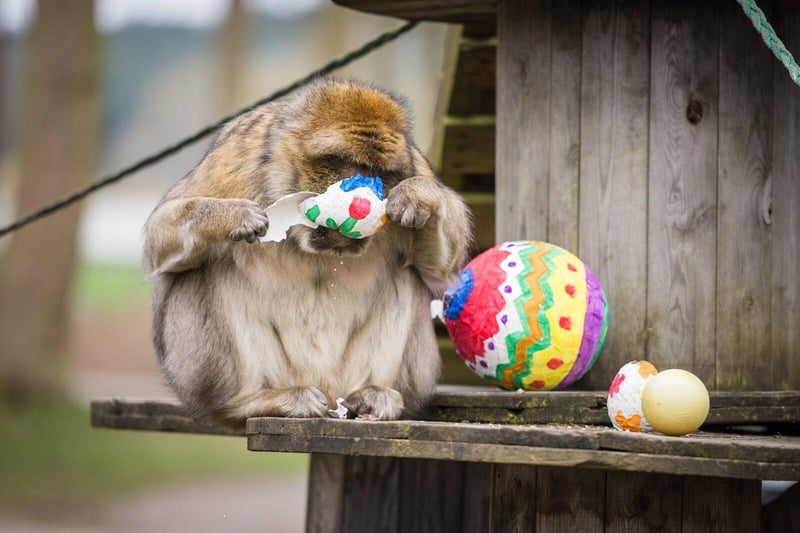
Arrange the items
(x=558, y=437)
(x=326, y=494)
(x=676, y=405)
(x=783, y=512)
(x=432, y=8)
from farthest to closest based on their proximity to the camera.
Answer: (x=783, y=512) → (x=326, y=494) → (x=432, y=8) → (x=676, y=405) → (x=558, y=437)

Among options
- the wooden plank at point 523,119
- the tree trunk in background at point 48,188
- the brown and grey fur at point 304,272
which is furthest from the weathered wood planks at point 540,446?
the tree trunk in background at point 48,188

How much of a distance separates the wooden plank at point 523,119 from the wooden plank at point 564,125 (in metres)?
0.03

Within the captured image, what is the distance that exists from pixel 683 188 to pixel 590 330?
2.30 feet

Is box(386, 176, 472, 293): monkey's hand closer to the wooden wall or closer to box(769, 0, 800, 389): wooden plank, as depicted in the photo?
the wooden wall

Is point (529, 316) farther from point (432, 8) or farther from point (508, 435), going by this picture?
point (432, 8)

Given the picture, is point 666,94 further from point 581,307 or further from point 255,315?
point 255,315

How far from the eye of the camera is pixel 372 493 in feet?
18.6

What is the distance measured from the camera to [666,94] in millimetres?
4477

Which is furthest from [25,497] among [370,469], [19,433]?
[370,469]

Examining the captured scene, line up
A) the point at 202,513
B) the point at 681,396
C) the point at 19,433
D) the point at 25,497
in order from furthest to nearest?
the point at 19,433
the point at 25,497
the point at 202,513
the point at 681,396

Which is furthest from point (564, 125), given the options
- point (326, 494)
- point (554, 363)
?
point (326, 494)

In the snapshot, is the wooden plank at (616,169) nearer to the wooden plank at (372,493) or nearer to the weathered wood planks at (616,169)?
the weathered wood planks at (616,169)

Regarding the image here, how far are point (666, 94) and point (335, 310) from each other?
4.93ft

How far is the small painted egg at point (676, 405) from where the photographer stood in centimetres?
346
